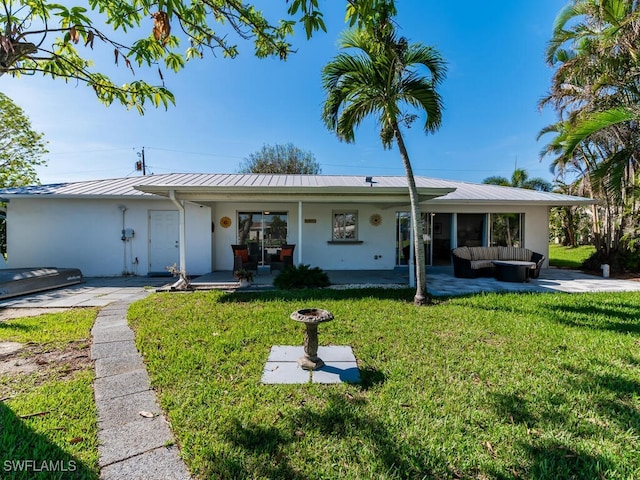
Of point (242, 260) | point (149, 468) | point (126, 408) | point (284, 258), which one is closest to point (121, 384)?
point (126, 408)

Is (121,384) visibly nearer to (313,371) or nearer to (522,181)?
(313,371)

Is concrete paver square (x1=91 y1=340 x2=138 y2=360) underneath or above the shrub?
underneath

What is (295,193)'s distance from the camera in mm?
7793

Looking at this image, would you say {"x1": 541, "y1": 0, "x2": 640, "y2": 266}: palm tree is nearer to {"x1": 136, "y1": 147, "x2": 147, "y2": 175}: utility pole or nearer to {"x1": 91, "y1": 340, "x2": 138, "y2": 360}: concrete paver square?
{"x1": 91, "y1": 340, "x2": 138, "y2": 360}: concrete paver square

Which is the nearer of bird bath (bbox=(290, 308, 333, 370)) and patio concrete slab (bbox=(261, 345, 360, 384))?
patio concrete slab (bbox=(261, 345, 360, 384))

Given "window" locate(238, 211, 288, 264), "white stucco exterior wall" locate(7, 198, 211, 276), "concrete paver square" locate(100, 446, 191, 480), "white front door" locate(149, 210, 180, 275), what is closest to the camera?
"concrete paver square" locate(100, 446, 191, 480)

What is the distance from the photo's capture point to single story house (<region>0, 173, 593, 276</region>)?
1003 centimetres

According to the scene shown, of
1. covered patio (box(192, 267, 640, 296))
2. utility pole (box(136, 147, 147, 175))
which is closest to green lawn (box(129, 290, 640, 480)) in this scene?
covered patio (box(192, 267, 640, 296))

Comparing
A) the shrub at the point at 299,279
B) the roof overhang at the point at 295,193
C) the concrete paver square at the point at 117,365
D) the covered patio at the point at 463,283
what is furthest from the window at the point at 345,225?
the concrete paver square at the point at 117,365

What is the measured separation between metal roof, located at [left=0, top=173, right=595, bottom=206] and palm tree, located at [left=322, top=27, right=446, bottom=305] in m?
1.60

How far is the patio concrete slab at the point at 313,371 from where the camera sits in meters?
3.16

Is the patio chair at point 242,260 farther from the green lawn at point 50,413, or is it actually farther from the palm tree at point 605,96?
the palm tree at point 605,96

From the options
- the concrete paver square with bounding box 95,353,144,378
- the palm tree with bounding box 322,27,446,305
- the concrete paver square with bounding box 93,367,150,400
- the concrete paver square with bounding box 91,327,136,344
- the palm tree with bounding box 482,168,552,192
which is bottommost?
the concrete paver square with bounding box 93,367,150,400

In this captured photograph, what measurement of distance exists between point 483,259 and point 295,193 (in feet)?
24.1
